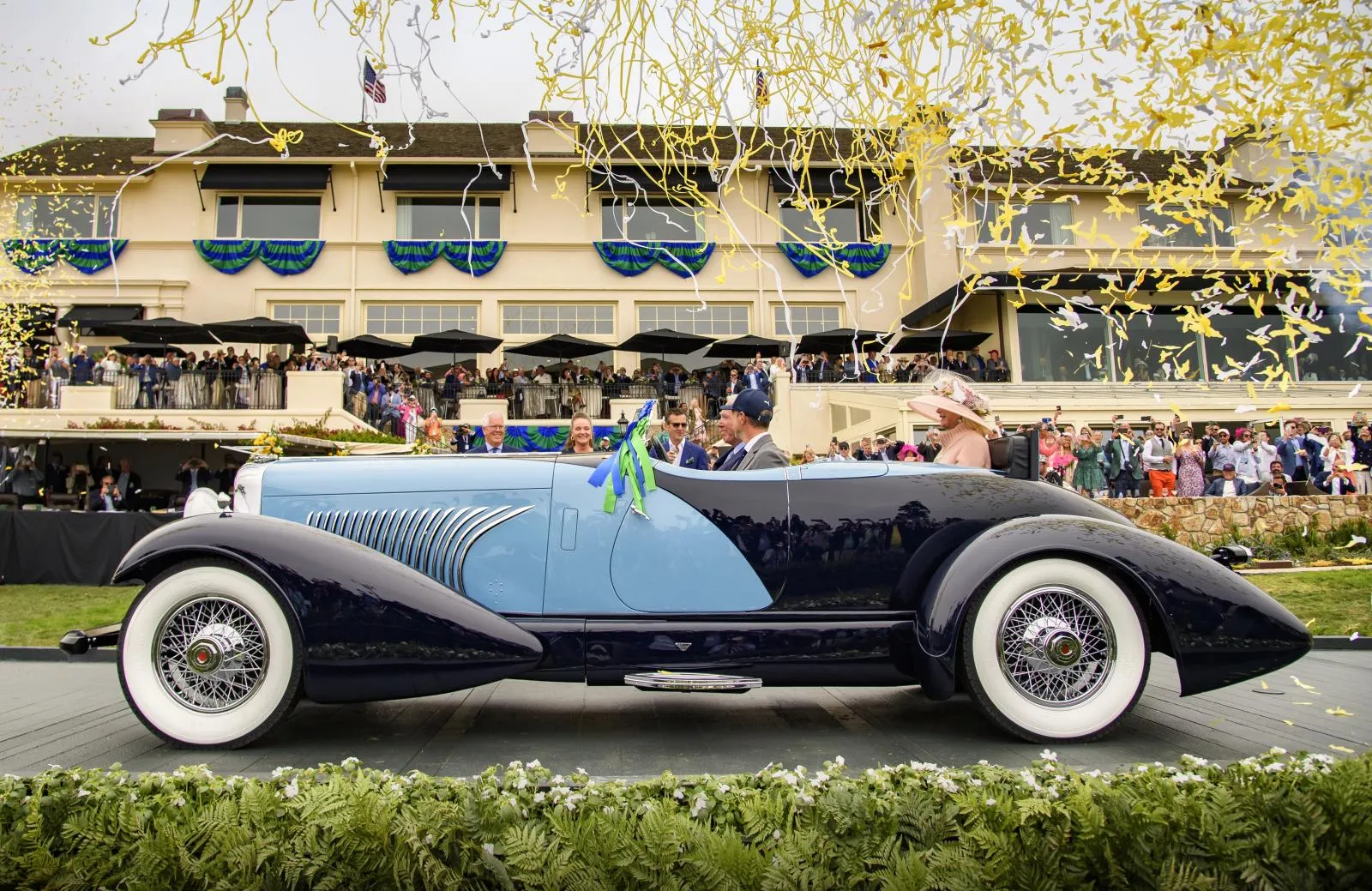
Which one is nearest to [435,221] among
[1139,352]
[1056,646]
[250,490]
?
[1139,352]

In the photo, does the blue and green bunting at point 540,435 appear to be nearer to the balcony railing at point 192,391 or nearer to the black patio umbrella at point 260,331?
the balcony railing at point 192,391

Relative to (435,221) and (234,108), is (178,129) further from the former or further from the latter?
(435,221)

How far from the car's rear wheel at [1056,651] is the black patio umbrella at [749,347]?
62.3ft

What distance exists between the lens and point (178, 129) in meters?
26.2

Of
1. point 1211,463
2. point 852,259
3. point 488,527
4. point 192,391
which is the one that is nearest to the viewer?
point 488,527

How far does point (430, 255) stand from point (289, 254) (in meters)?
4.21

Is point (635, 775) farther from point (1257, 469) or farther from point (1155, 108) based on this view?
point (1257, 469)

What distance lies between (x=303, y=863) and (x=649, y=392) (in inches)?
798

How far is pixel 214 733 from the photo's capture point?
3.49m

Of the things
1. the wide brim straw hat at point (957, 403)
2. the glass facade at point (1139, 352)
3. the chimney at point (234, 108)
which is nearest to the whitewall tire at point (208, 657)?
the wide brim straw hat at point (957, 403)

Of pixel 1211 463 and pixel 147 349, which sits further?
pixel 147 349

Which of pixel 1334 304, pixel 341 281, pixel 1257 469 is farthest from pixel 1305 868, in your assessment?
pixel 341 281

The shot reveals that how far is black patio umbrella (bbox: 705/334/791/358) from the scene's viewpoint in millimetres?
22641

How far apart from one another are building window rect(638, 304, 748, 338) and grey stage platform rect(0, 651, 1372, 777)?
70.9 feet
